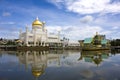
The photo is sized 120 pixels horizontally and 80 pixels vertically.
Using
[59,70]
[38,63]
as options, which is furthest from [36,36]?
[59,70]

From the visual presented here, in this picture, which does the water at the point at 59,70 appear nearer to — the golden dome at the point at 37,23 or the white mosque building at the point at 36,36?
the white mosque building at the point at 36,36

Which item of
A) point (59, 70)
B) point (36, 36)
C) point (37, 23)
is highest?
point (37, 23)

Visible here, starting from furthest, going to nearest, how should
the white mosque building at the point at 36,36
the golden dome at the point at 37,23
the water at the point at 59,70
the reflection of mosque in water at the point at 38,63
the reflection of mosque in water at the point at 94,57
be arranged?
the golden dome at the point at 37,23 < the white mosque building at the point at 36,36 < the reflection of mosque in water at the point at 94,57 < the reflection of mosque in water at the point at 38,63 < the water at the point at 59,70

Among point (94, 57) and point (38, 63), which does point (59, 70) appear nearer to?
point (38, 63)

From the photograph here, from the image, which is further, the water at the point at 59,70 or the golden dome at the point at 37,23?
the golden dome at the point at 37,23

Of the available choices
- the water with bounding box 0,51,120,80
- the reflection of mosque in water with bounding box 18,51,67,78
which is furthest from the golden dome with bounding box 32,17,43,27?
the water with bounding box 0,51,120,80

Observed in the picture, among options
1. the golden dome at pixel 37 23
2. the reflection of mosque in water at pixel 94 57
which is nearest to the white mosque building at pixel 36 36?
the golden dome at pixel 37 23

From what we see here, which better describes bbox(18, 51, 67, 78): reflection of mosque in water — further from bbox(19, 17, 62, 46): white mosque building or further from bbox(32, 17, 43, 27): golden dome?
bbox(32, 17, 43, 27): golden dome

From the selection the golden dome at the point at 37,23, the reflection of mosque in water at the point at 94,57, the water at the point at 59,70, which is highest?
the golden dome at the point at 37,23

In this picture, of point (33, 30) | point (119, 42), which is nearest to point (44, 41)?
point (33, 30)

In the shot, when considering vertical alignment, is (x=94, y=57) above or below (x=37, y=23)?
below

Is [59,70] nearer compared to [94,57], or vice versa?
[59,70]

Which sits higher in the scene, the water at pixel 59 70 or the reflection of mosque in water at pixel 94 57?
the reflection of mosque in water at pixel 94 57

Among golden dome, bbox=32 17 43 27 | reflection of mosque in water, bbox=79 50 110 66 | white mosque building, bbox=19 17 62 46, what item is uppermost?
golden dome, bbox=32 17 43 27
